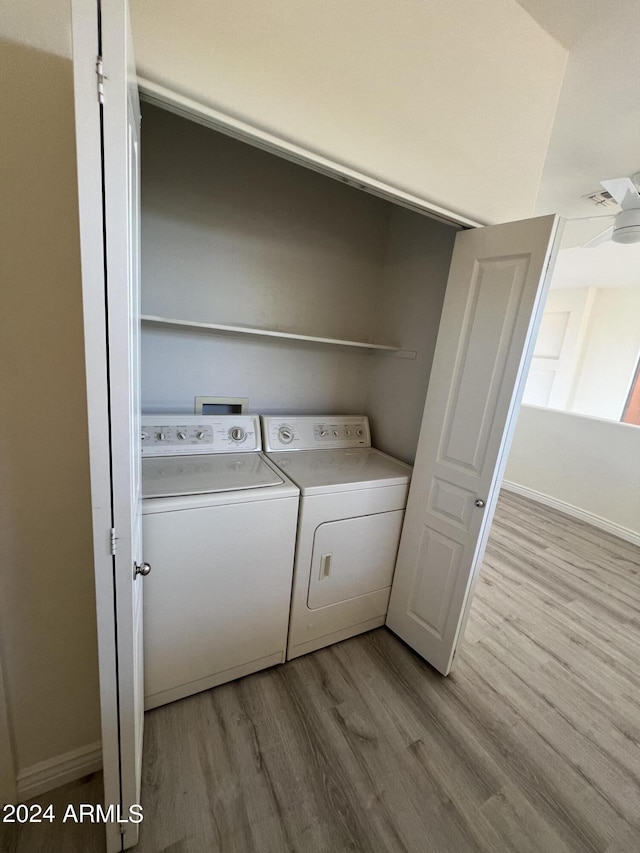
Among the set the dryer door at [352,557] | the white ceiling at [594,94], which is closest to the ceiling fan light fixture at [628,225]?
the white ceiling at [594,94]

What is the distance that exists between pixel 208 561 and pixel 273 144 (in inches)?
56.9

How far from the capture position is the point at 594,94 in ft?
4.92

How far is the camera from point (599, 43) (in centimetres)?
130

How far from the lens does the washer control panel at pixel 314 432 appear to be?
198 centimetres

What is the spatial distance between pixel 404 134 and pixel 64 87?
3.21 ft

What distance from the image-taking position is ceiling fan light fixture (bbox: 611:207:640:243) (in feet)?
6.49

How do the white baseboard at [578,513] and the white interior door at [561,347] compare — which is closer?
the white baseboard at [578,513]

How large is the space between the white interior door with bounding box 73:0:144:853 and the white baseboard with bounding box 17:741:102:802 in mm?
542

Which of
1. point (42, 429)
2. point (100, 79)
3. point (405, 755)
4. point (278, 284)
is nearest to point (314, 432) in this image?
point (278, 284)

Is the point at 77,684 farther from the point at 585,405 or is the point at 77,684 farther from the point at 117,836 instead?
the point at 585,405

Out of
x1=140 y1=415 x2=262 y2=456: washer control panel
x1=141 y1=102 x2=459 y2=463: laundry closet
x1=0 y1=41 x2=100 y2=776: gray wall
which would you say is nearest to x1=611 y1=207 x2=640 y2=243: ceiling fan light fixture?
x1=141 y1=102 x2=459 y2=463: laundry closet

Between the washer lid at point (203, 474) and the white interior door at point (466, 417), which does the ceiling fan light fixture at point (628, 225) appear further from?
the washer lid at point (203, 474)

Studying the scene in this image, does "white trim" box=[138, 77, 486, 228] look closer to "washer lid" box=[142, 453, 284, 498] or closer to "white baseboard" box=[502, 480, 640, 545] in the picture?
"washer lid" box=[142, 453, 284, 498]

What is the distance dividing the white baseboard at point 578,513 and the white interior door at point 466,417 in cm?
300
